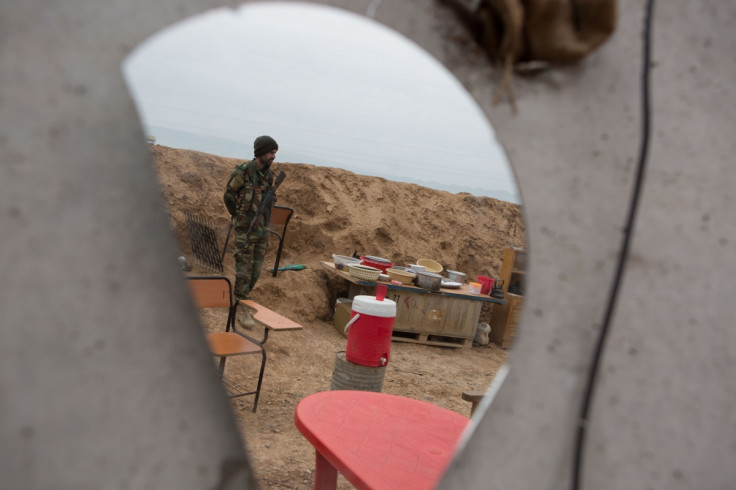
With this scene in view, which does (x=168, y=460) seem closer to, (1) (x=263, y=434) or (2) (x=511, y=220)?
(1) (x=263, y=434)

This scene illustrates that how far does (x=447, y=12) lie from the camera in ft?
4.15

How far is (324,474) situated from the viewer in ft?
8.11

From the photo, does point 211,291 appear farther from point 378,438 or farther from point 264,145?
point 378,438

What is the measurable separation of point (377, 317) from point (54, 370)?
3.30m

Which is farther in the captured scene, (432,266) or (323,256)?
(323,256)

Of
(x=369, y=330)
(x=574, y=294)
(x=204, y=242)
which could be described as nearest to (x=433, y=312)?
(x=369, y=330)

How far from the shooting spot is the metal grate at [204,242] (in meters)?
7.95

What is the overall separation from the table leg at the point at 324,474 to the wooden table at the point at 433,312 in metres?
4.52

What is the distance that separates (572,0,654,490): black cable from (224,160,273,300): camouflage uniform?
5.02 m

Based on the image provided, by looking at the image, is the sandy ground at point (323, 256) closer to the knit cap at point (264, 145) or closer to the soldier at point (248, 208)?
the soldier at point (248, 208)

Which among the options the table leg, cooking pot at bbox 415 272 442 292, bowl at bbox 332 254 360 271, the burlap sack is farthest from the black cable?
bowl at bbox 332 254 360 271

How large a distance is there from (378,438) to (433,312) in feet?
17.3

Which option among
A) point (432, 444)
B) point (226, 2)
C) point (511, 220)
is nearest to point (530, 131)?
point (226, 2)

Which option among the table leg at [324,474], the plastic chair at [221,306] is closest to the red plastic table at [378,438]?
the table leg at [324,474]
